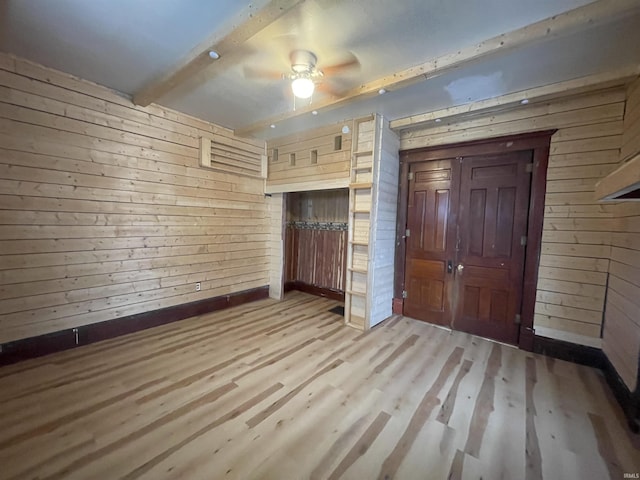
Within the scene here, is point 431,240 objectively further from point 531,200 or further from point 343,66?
point 343,66

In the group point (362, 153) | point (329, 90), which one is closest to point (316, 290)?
point (362, 153)

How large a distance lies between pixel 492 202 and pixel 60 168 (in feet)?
15.5

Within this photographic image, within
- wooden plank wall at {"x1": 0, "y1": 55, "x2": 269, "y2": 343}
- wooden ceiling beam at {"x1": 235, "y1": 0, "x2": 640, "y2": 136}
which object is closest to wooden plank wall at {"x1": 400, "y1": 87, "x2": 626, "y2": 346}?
wooden ceiling beam at {"x1": 235, "y1": 0, "x2": 640, "y2": 136}

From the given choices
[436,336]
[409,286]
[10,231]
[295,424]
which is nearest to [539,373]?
[436,336]

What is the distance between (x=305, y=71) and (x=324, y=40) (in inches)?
12.6

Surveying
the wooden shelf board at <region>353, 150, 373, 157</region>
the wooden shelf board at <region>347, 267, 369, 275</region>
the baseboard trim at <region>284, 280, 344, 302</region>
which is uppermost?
the wooden shelf board at <region>353, 150, 373, 157</region>

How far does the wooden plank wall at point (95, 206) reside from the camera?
2439 millimetres

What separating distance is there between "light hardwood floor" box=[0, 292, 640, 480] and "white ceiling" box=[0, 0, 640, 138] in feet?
9.03

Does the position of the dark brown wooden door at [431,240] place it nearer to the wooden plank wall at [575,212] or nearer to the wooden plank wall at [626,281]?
the wooden plank wall at [575,212]

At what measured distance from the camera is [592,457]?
5.35 ft

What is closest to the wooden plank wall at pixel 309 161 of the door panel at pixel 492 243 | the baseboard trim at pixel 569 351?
the door panel at pixel 492 243

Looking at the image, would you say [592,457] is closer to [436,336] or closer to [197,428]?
[436,336]

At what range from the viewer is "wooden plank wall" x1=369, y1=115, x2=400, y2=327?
11.4ft

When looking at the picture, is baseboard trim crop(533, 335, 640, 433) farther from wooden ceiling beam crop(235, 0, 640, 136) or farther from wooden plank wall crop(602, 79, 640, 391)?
wooden ceiling beam crop(235, 0, 640, 136)
